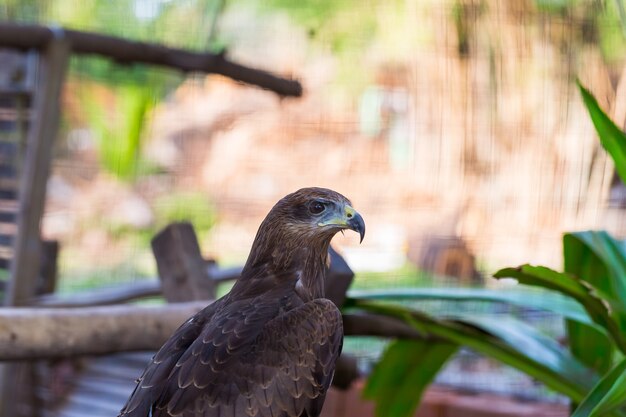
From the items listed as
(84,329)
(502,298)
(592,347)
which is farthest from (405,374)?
(84,329)

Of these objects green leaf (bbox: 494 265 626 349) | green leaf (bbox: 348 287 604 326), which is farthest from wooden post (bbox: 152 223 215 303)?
green leaf (bbox: 494 265 626 349)

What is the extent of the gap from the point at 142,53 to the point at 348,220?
5.13 feet

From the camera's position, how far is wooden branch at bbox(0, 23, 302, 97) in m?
2.91

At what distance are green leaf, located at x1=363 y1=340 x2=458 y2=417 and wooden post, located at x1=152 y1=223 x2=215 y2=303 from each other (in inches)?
21.2

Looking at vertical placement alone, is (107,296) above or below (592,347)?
below

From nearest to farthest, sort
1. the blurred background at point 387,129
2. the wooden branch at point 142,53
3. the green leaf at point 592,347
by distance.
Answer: the green leaf at point 592,347 → the wooden branch at point 142,53 → the blurred background at point 387,129

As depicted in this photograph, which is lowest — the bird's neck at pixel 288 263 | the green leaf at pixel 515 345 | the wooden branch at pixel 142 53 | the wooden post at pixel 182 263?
the green leaf at pixel 515 345

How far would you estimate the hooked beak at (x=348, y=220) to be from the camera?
193 centimetres

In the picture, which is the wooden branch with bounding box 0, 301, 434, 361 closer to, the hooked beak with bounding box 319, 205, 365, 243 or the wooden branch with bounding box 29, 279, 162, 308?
the hooked beak with bounding box 319, 205, 365, 243

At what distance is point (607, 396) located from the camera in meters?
1.61

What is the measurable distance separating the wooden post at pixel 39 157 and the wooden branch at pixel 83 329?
1.03 m

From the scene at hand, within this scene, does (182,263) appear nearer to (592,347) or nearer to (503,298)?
(503,298)

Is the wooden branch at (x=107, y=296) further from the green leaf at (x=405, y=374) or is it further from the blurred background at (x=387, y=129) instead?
the green leaf at (x=405, y=374)

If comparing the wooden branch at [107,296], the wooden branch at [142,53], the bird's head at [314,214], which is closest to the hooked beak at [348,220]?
the bird's head at [314,214]
